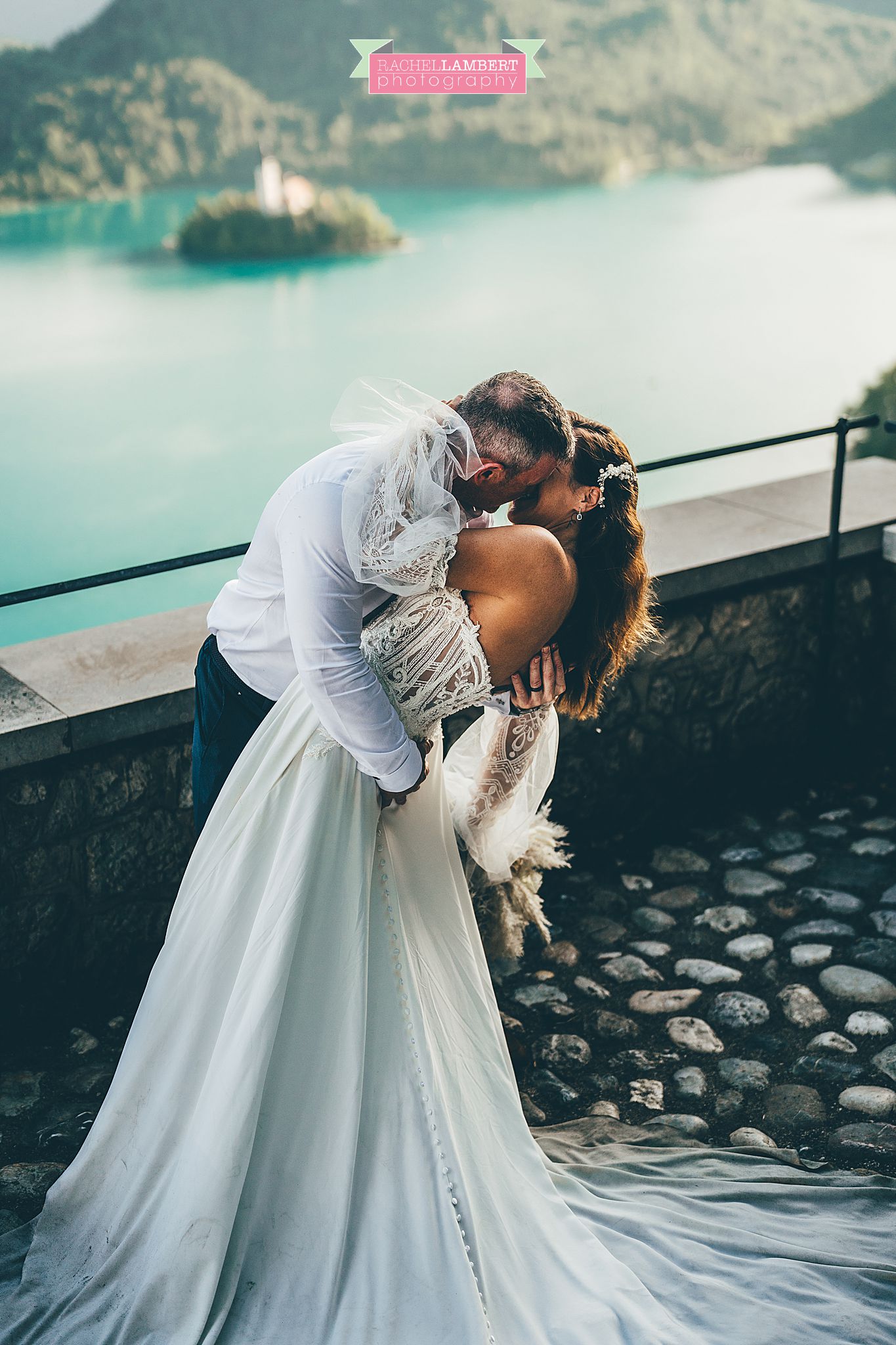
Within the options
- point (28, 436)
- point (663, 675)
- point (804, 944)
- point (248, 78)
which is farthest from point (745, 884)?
point (28, 436)

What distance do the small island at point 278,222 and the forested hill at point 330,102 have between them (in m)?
0.52

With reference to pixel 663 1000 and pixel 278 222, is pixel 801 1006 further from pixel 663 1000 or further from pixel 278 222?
pixel 278 222

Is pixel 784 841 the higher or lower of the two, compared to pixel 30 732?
lower

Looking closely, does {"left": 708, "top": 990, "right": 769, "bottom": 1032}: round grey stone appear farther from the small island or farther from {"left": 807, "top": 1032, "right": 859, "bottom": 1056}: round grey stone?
the small island

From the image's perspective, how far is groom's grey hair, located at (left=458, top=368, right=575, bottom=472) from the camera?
183 centimetres

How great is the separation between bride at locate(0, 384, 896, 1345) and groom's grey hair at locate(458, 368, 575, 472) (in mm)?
65

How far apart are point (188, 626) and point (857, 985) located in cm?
203

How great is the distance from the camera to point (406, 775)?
6.52ft

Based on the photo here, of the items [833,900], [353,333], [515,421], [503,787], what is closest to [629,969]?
[833,900]

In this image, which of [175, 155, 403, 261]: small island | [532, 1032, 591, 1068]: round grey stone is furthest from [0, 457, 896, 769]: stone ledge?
[175, 155, 403, 261]: small island

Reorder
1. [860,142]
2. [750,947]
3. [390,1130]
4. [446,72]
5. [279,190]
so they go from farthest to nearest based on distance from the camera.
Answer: [860,142] < [279,190] < [446,72] < [750,947] < [390,1130]

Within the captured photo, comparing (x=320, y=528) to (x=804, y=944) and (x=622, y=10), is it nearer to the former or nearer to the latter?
(x=804, y=944)

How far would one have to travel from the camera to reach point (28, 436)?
25656 mm

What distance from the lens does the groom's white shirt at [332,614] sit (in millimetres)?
1864
